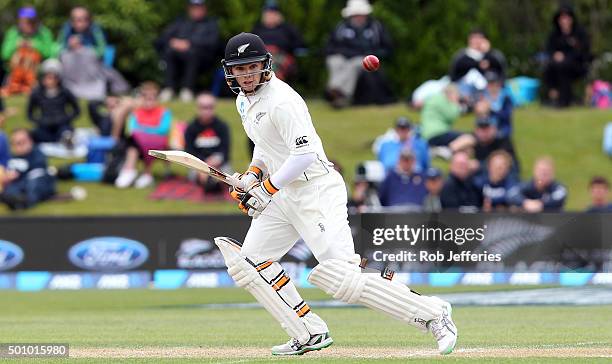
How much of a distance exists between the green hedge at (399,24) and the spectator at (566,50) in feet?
17.7

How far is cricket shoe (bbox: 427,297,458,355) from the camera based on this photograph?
8.46 meters

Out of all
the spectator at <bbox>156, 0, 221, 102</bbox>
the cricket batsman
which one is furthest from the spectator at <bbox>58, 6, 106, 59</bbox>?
the cricket batsman

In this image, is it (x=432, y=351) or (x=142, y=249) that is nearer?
(x=432, y=351)

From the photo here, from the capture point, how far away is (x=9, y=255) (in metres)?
16.5

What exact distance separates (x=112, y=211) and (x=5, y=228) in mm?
2518

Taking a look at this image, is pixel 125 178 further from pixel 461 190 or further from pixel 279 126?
pixel 279 126

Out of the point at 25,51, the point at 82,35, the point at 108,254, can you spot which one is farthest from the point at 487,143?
the point at 25,51

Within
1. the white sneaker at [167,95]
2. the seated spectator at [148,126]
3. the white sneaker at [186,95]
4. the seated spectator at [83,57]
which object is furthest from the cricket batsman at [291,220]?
the white sneaker at [167,95]

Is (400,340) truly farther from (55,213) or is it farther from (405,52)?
(405,52)

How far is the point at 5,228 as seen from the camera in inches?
651

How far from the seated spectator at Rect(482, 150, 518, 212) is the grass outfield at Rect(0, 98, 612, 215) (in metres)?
2.81

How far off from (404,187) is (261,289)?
342 inches

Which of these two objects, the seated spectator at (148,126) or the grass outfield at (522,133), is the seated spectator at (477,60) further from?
the seated spectator at (148,126)

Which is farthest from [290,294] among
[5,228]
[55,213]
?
[55,213]
